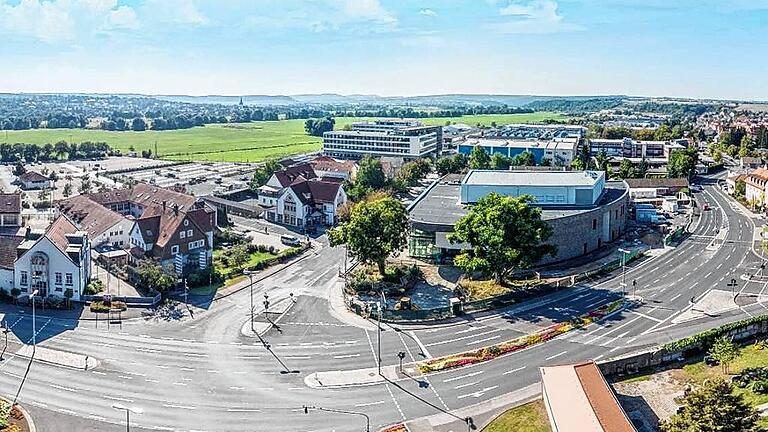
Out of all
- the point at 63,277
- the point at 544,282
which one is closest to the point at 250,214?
the point at 63,277

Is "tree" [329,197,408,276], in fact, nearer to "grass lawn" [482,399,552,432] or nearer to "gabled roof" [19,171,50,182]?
"grass lawn" [482,399,552,432]

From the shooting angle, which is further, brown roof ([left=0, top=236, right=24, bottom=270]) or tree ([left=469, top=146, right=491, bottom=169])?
tree ([left=469, top=146, right=491, bottom=169])

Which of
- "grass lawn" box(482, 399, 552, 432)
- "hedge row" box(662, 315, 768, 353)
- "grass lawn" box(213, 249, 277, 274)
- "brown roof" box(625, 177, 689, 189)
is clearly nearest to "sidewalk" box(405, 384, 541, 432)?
"grass lawn" box(482, 399, 552, 432)

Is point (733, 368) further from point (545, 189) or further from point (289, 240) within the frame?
point (289, 240)

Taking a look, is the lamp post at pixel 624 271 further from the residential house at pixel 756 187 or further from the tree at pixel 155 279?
the tree at pixel 155 279

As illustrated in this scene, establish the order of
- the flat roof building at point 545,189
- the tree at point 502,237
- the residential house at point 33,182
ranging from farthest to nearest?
1. the residential house at point 33,182
2. the flat roof building at point 545,189
3. the tree at point 502,237

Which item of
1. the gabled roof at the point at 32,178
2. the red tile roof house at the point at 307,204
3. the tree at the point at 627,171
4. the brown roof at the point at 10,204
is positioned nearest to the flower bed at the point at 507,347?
the red tile roof house at the point at 307,204
